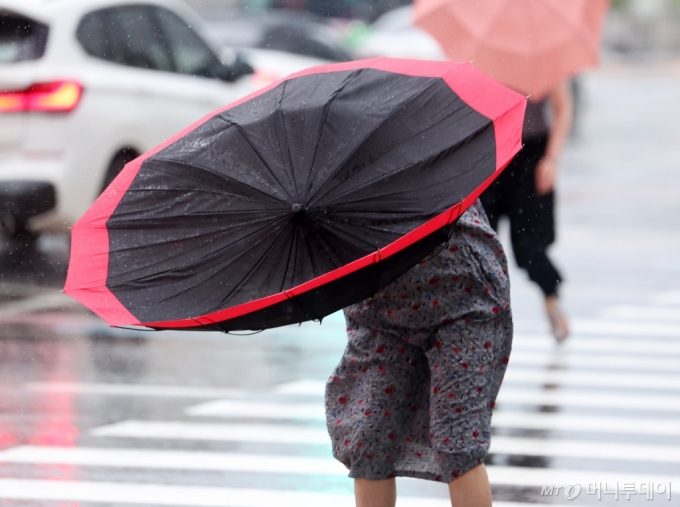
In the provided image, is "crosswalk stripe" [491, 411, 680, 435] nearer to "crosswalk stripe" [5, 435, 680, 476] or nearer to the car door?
"crosswalk stripe" [5, 435, 680, 476]

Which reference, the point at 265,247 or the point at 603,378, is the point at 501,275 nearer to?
the point at 265,247

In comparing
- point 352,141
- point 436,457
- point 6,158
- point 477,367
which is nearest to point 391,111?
point 352,141

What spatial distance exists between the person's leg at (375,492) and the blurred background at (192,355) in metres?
1.11

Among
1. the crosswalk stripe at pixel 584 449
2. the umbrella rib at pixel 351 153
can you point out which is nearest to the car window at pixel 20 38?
the crosswalk stripe at pixel 584 449

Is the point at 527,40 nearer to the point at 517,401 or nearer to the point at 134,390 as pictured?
the point at 517,401

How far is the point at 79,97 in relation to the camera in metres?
8.45

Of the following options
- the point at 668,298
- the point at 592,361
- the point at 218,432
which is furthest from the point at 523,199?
the point at 668,298

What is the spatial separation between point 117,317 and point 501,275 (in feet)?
3.42

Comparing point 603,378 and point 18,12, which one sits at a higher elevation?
point 18,12

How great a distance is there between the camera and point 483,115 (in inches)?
134

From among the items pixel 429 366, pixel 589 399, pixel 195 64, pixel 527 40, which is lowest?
pixel 589 399

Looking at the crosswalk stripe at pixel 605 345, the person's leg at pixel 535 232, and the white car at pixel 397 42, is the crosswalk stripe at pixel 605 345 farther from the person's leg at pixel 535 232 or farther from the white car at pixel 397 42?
the white car at pixel 397 42

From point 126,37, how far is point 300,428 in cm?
424

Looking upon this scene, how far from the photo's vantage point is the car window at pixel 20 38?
8.55 meters
